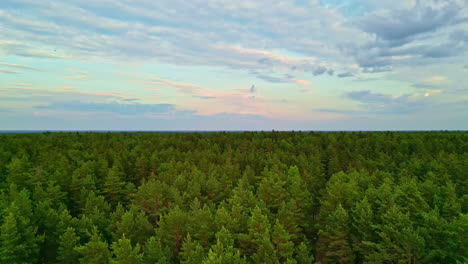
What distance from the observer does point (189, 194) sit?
50.0 m

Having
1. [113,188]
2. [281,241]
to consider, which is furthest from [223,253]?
[113,188]

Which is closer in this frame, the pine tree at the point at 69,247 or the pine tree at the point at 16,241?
the pine tree at the point at 16,241

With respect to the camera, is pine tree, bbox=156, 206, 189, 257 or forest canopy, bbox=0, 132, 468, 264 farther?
pine tree, bbox=156, 206, 189, 257

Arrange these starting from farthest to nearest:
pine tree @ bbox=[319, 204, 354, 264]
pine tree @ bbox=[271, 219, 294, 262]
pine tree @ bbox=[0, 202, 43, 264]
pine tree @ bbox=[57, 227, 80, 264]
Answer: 1. pine tree @ bbox=[319, 204, 354, 264]
2. pine tree @ bbox=[271, 219, 294, 262]
3. pine tree @ bbox=[57, 227, 80, 264]
4. pine tree @ bbox=[0, 202, 43, 264]

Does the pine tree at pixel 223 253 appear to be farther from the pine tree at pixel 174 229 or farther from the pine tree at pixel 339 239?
the pine tree at pixel 339 239

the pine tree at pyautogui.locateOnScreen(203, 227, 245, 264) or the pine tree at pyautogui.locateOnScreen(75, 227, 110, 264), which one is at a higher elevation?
the pine tree at pyautogui.locateOnScreen(203, 227, 245, 264)

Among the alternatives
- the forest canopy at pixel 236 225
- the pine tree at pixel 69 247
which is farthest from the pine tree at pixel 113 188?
the pine tree at pixel 69 247

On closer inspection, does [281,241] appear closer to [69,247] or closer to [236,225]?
[236,225]

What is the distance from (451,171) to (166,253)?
58.9 metres

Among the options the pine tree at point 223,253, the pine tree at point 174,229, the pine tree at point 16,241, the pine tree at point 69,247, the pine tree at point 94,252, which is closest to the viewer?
the pine tree at point 223,253

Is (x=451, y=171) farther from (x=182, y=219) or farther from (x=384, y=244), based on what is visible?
(x=182, y=219)

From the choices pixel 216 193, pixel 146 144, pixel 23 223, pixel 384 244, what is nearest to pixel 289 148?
pixel 146 144

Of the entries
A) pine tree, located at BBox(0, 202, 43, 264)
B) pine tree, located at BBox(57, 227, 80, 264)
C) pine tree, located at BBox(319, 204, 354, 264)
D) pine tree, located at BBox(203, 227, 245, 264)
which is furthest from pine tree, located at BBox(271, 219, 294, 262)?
pine tree, located at BBox(0, 202, 43, 264)

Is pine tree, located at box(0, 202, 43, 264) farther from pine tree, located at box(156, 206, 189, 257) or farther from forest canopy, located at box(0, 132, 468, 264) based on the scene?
pine tree, located at box(156, 206, 189, 257)
